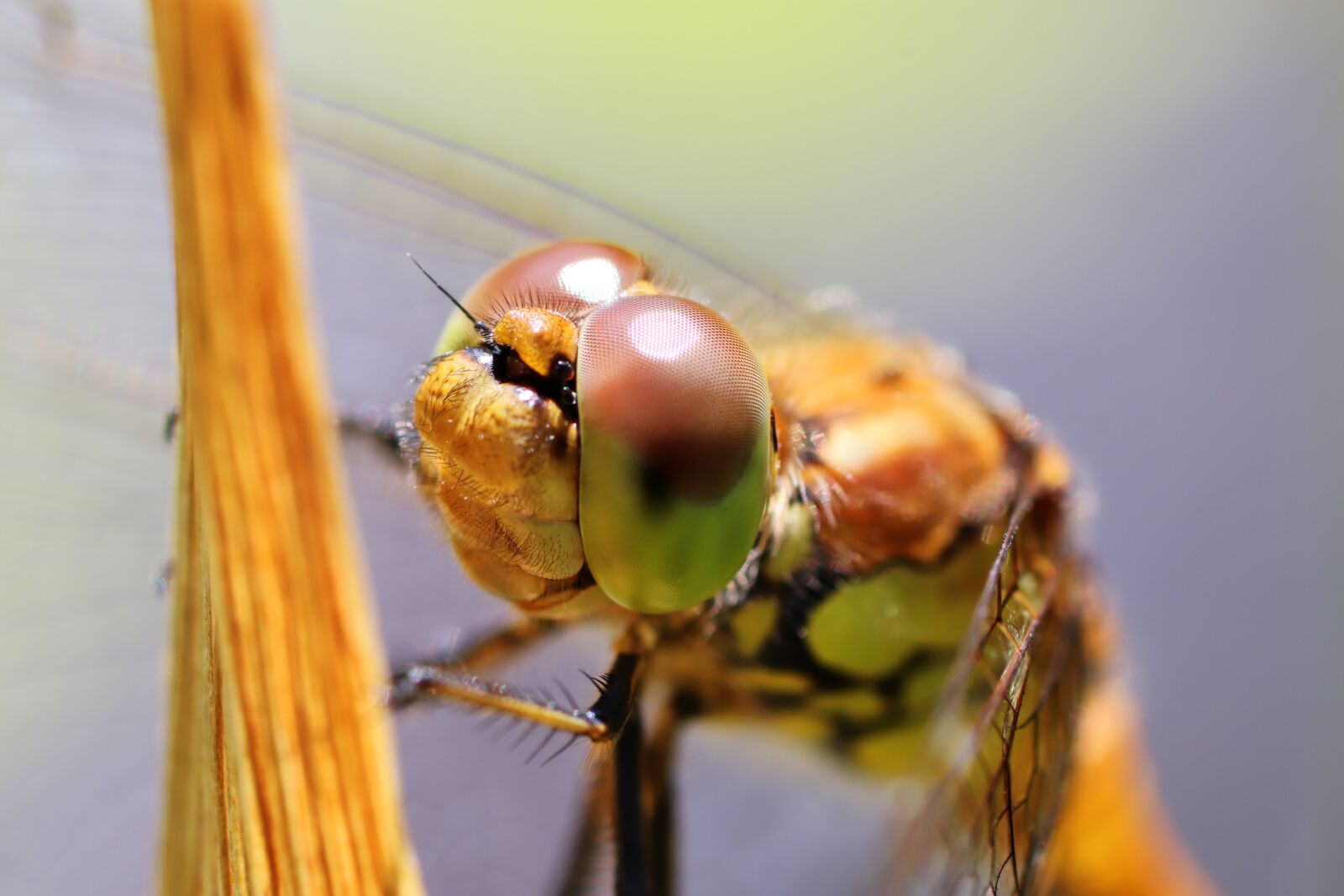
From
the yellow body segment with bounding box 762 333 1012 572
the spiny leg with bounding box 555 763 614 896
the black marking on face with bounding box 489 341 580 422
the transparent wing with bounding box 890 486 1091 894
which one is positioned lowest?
the spiny leg with bounding box 555 763 614 896

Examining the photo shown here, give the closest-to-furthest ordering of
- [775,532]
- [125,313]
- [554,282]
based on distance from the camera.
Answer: [554,282]
[775,532]
[125,313]

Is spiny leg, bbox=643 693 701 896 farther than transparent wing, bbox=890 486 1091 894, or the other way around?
spiny leg, bbox=643 693 701 896

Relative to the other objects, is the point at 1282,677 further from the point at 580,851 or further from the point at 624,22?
the point at 624,22

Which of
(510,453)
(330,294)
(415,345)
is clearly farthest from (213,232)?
(330,294)

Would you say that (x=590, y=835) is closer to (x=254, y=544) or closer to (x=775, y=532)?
(x=775, y=532)

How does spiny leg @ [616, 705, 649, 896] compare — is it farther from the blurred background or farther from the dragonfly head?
the dragonfly head

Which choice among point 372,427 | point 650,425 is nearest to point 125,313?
point 372,427

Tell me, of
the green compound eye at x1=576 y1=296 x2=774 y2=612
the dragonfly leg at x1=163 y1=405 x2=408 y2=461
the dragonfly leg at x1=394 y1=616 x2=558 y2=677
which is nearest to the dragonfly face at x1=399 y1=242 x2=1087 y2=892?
the green compound eye at x1=576 y1=296 x2=774 y2=612

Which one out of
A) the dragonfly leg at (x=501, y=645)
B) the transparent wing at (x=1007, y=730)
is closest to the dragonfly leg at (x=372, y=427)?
the dragonfly leg at (x=501, y=645)
